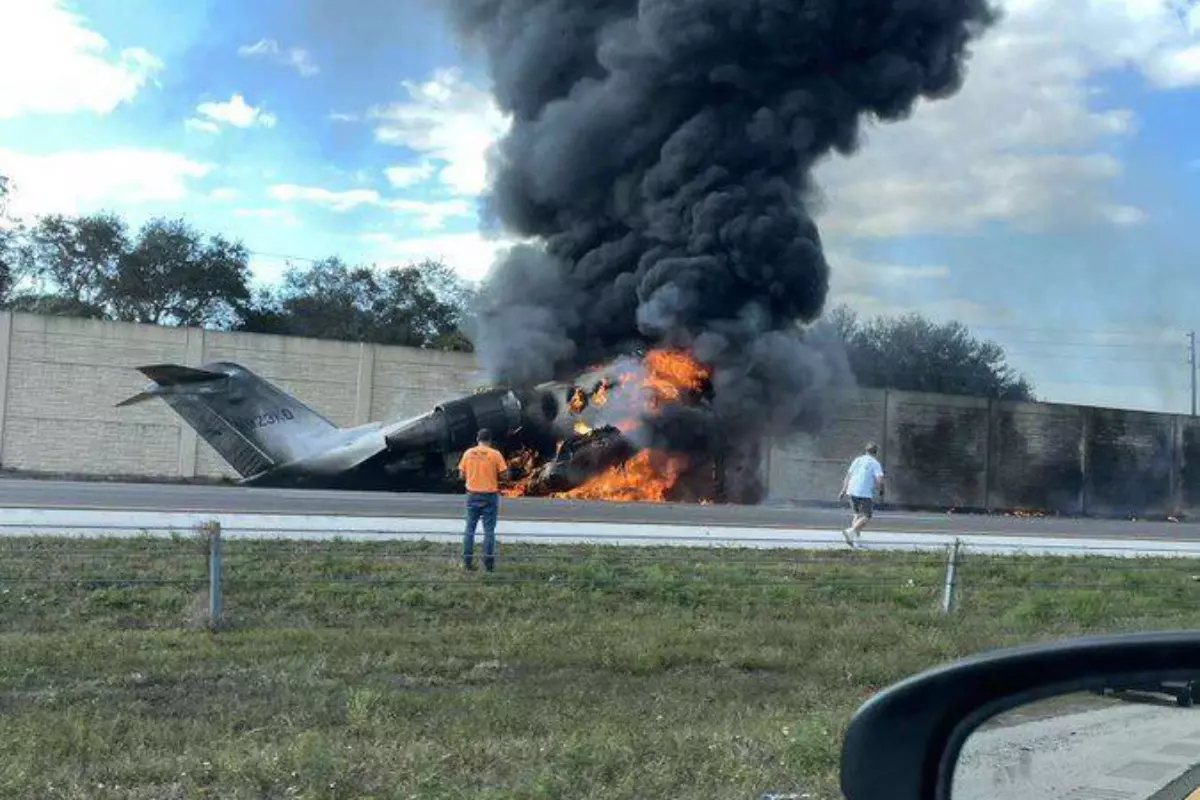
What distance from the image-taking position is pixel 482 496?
1274 cm

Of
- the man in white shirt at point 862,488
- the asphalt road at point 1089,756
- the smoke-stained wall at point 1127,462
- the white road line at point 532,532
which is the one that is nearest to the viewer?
the asphalt road at point 1089,756

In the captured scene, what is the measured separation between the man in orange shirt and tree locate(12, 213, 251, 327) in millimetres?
43231

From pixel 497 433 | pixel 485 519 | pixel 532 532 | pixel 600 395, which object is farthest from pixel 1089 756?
pixel 497 433

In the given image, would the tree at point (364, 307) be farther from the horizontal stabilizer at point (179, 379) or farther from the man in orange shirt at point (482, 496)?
the man in orange shirt at point (482, 496)

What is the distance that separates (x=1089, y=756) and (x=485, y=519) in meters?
10.6

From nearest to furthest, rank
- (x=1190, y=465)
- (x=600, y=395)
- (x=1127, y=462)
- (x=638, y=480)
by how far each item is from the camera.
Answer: (x=600, y=395)
(x=638, y=480)
(x=1127, y=462)
(x=1190, y=465)

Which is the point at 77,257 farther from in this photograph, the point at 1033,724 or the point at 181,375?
the point at 1033,724

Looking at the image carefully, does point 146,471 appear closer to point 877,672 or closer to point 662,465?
point 662,465

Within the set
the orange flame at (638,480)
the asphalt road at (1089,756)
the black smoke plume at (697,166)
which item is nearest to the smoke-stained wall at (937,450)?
the black smoke plume at (697,166)

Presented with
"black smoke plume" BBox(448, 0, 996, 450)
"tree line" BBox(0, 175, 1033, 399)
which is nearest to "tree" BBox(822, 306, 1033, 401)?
"tree line" BBox(0, 175, 1033, 399)

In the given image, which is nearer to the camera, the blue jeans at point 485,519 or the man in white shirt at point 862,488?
the blue jeans at point 485,519

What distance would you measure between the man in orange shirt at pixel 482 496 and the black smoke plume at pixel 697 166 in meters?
20.2

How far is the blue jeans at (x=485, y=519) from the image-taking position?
12539 mm

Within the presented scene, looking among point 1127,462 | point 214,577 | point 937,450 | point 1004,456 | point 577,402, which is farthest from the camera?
point 1127,462
